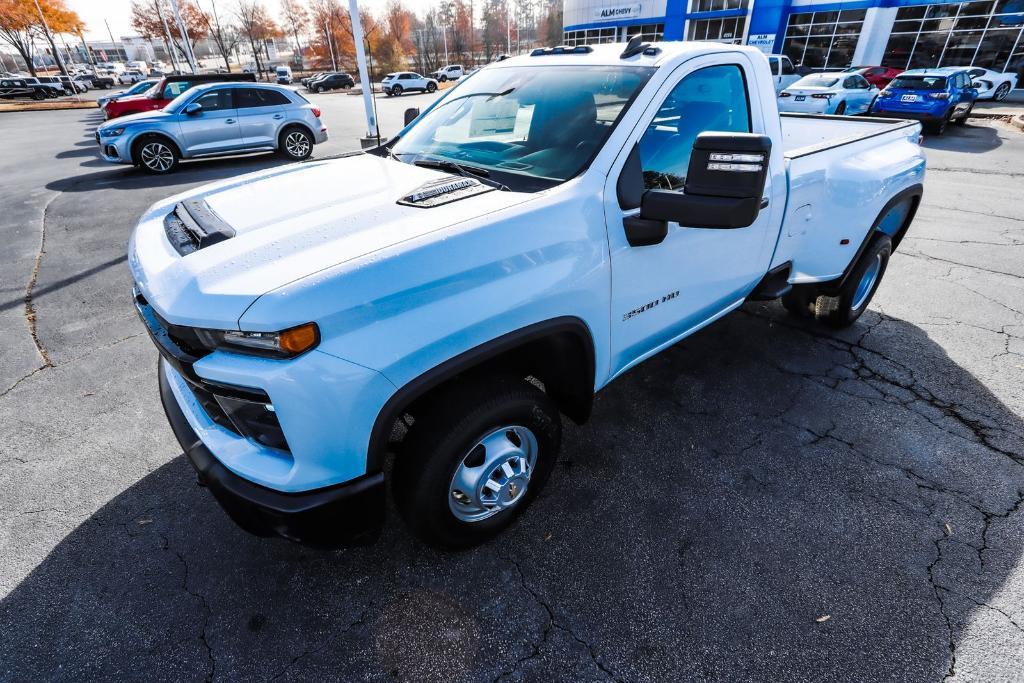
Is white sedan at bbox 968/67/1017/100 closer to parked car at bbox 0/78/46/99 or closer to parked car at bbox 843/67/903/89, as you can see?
parked car at bbox 843/67/903/89

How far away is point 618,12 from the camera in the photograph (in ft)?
120

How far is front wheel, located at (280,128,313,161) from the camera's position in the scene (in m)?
11.5

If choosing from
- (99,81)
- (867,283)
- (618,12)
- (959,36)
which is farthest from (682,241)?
(99,81)

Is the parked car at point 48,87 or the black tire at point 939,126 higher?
the black tire at point 939,126

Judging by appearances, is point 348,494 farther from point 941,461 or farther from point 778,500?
point 941,461

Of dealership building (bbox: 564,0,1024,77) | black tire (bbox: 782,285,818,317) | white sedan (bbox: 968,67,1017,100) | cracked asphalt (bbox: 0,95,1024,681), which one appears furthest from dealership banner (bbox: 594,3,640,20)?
cracked asphalt (bbox: 0,95,1024,681)

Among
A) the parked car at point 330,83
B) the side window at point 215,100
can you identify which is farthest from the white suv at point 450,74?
the side window at point 215,100

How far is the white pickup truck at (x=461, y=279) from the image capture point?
1.60m

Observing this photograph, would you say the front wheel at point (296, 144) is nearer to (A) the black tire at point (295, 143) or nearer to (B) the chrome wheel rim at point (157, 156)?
(A) the black tire at point (295, 143)

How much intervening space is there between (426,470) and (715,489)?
1.59m

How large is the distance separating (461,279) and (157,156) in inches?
447

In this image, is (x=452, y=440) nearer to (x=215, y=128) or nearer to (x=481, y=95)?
(x=481, y=95)

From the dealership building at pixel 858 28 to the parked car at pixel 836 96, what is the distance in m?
8.85

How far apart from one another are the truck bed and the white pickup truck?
3.82 feet
